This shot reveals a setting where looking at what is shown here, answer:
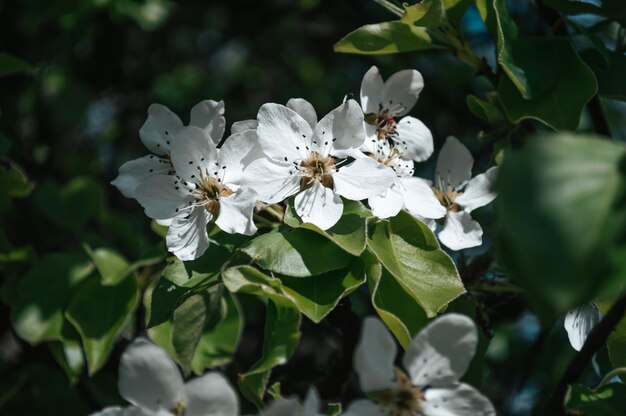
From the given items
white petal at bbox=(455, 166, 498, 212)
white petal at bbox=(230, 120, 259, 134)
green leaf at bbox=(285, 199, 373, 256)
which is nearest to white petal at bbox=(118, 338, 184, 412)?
green leaf at bbox=(285, 199, 373, 256)

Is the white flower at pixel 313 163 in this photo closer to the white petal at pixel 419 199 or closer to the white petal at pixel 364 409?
the white petal at pixel 419 199

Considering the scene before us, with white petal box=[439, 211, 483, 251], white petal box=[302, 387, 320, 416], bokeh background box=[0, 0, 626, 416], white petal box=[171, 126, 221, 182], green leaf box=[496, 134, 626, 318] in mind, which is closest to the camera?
green leaf box=[496, 134, 626, 318]

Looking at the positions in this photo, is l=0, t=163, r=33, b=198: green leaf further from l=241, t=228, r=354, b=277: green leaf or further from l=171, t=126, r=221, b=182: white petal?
l=241, t=228, r=354, b=277: green leaf

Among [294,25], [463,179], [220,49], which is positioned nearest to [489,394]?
[463,179]

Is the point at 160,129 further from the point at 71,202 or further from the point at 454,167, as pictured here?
the point at 71,202

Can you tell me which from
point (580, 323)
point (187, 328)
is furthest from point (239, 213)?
point (580, 323)

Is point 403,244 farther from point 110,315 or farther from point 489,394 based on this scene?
point 489,394

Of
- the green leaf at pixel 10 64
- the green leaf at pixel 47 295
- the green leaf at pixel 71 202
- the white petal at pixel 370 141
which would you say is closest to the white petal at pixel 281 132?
the white petal at pixel 370 141
